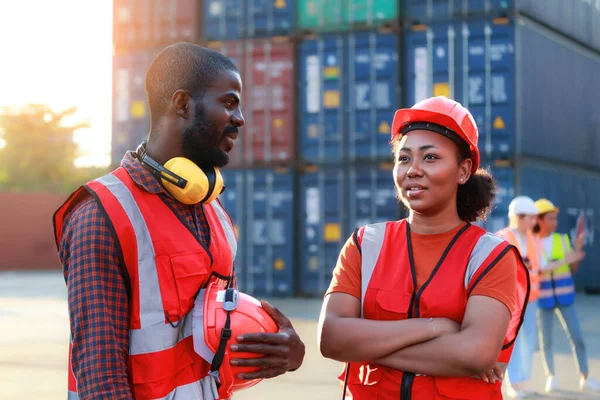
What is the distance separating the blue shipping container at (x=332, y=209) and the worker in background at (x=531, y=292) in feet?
26.9

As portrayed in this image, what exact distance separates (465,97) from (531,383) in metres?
8.06

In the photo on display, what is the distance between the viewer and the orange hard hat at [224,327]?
2.33 m

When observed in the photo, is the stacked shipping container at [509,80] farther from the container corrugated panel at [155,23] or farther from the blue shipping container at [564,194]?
the container corrugated panel at [155,23]

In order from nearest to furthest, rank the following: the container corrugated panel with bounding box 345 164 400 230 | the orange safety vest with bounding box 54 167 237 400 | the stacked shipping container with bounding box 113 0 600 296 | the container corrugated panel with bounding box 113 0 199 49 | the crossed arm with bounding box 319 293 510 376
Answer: the orange safety vest with bounding box 54 167 237 400, the crossed arm with bounding box 319 293 510 376, the stacked shipping container with bounding box 113 0 600 296, the container corrugated panel with bounding box 345 164 400 230, the container corrugated panel with bounding box 113 0 199 49

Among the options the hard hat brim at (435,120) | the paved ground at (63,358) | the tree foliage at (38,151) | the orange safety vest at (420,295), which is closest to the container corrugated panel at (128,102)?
the paved ground at (63,358)

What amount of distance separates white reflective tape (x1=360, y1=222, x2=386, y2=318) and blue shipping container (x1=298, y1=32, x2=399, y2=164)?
43.3 ft

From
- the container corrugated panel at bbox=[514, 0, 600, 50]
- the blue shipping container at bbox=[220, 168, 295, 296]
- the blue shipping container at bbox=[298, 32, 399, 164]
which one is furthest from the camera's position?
the blue shipping container at bbox=[220, 168, 295, 296]

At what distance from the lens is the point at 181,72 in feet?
8.30

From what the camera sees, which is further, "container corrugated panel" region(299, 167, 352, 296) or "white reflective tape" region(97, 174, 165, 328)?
"container corrugated panel" region(299, 167, 352, 296)

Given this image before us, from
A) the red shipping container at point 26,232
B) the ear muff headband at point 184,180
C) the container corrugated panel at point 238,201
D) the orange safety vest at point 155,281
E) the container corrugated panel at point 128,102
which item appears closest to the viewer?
the orange safety vest at point 155,281

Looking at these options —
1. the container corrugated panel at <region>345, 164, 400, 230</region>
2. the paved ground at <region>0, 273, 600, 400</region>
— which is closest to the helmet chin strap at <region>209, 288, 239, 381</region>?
the paved ground at <region>0, 273, 600, 400</region>

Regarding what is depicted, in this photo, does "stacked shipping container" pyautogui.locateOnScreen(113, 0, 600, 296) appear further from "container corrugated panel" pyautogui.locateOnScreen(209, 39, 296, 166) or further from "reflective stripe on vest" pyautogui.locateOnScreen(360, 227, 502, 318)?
"reflective stripe on vest" pyautogui.locateOnScreen(360, 227, 502, 318)

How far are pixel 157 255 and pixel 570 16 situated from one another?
17.0 meters

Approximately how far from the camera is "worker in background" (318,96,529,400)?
2.62 meters
